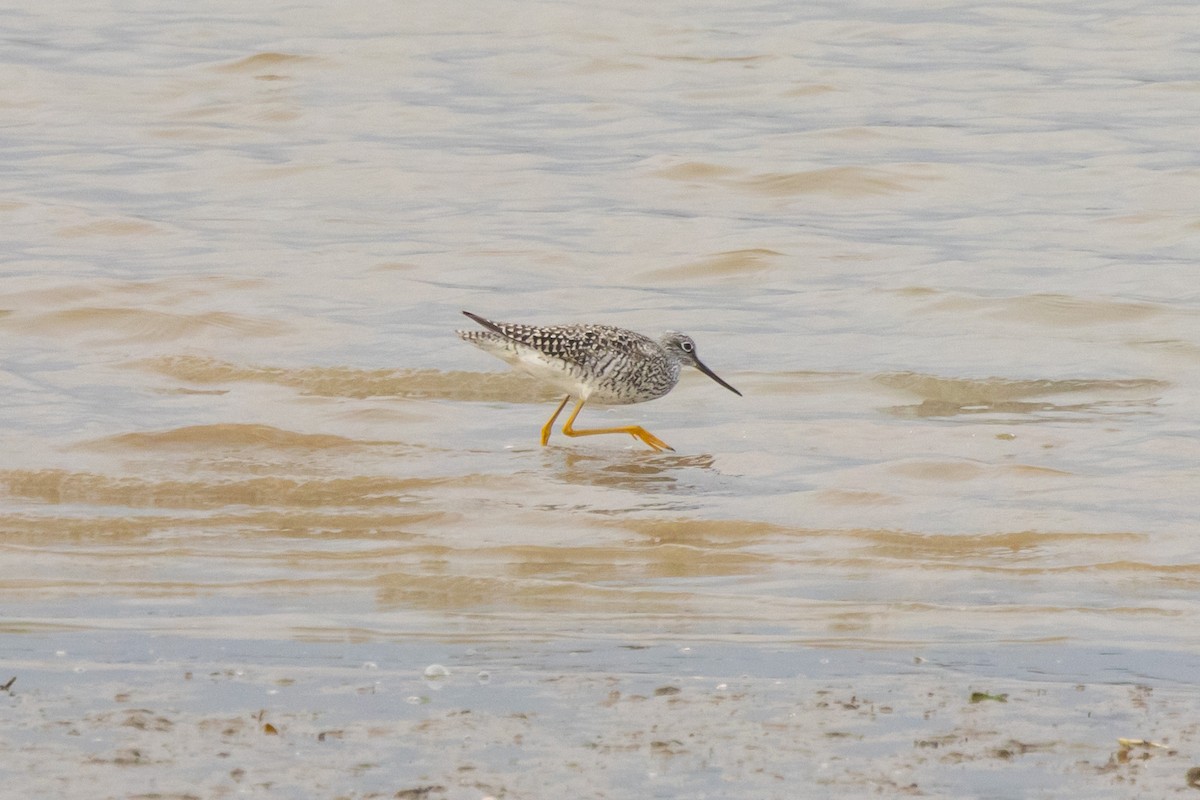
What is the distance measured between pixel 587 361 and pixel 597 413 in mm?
1794

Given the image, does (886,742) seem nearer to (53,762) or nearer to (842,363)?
(53,762)

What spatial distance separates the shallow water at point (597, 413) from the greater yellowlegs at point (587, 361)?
0.33m

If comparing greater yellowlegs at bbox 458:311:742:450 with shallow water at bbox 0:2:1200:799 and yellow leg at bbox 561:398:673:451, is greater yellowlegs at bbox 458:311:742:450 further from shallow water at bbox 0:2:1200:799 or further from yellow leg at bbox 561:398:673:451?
shallow water at bbox 0:2:1200:799

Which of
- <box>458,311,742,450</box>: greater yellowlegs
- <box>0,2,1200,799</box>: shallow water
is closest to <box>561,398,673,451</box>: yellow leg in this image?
<box>458,311,742,450</box>: greater yellowlegs

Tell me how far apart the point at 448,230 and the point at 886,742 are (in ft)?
39.8

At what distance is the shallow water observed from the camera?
5844 mm

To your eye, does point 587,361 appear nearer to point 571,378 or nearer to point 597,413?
point 571,378

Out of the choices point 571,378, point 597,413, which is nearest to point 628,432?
point 571,378

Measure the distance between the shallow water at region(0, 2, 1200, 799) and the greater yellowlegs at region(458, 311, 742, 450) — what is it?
0.33 meters

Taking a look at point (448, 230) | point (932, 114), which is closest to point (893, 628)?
point (448, 230)

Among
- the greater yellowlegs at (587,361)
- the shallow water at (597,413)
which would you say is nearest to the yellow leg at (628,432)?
the greater yellowlegs at (587,361)

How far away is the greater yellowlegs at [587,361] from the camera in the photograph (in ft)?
35.8

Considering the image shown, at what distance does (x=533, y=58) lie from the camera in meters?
25.0

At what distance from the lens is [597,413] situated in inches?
502
